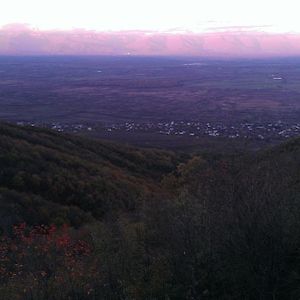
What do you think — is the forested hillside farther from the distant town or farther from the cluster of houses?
the distant town

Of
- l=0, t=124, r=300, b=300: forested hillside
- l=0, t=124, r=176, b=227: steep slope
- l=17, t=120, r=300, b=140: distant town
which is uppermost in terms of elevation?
l=0, t=124, r=300, b=300: forested hillside

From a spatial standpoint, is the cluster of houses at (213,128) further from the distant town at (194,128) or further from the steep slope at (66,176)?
the steep slope at (66,176)

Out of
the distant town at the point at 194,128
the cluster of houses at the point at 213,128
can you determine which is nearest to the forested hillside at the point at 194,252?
the cluster of houses at the point at 213,128

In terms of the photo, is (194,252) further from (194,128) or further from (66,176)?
(194,128)

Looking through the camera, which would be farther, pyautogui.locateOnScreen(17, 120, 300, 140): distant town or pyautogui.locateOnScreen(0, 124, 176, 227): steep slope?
pyautogui.locateOnScreen(17, 120, 300, 140): distant town

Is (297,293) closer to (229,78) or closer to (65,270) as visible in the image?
(65,270)

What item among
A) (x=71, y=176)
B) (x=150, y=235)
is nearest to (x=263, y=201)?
(x=150, y=235)

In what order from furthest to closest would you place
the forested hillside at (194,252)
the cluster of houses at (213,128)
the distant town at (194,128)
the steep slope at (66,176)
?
1. the distant town at (194,128)
2. the cluster of houses at (213,128)
3. the steep slope at (66,176)
4. the forested hillside at (194,252)

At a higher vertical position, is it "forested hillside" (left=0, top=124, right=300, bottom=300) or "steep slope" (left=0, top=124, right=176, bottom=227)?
"forested hillside" (left=0, top=124, right=300, bottom=300)

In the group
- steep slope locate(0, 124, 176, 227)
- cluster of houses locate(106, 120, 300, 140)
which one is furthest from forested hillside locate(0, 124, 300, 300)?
cluster of houses locate(106, 120, 300, 140)

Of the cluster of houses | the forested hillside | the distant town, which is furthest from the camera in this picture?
the distant town

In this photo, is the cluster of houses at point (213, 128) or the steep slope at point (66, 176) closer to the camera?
the steep slope at point (66, 176)
